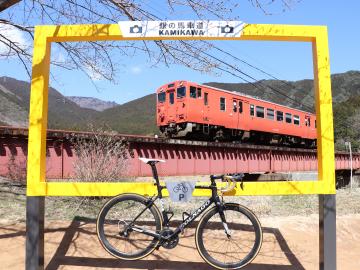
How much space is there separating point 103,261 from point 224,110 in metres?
17.9

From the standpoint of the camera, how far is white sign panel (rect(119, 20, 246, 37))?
4.30m

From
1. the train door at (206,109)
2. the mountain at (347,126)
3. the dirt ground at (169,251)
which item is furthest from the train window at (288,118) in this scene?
the mountain at (347,126)

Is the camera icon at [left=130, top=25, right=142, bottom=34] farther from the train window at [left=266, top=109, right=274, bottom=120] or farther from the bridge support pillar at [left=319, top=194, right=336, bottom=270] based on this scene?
the train window at [left=266, top=109, right=274, bottom=120]

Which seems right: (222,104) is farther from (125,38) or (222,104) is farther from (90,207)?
(125,38)

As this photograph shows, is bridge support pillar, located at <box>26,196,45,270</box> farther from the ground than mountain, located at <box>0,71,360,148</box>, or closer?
closer

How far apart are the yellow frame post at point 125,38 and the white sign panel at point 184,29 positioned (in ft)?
0.17

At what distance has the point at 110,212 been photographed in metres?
4.77

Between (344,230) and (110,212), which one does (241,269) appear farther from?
(344,230)

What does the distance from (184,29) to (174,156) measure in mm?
13729

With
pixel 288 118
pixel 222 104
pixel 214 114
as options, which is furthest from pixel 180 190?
pixel 288 118

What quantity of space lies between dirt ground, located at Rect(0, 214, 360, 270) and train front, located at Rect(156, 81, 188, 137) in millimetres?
14452

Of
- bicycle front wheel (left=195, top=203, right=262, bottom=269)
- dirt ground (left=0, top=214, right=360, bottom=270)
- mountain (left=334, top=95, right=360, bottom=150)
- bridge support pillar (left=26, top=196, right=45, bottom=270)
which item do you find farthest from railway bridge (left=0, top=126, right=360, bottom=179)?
mountain (left=334, top=95, right=360, bottom=150)

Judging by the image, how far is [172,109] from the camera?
2125 cm

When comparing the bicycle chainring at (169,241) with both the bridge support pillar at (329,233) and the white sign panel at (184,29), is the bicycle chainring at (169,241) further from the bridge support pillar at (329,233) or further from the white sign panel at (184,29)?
the white sign panel at (184,29)
